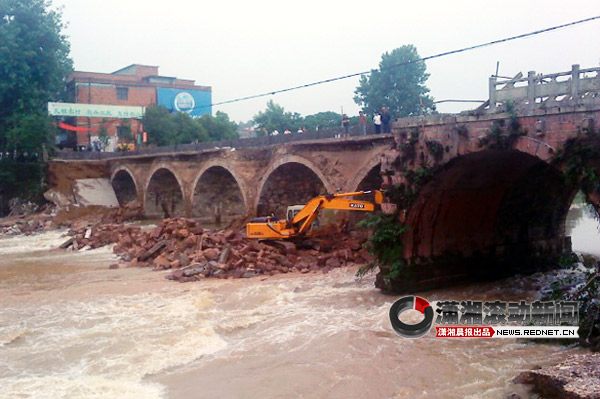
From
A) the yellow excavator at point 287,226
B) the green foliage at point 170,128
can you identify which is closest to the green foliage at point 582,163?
the yellow excavator at point 287,226

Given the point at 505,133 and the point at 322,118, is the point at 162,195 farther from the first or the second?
the point at 505,133

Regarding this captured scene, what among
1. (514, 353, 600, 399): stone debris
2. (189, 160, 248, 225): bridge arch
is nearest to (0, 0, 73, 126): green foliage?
(189, 160, 248, 225): bridge arch

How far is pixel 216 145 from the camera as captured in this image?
1067 inches

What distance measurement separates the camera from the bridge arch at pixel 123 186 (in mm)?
37000

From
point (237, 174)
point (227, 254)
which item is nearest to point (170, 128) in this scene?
point (237, 174)

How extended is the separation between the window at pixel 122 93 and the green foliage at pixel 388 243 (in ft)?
128

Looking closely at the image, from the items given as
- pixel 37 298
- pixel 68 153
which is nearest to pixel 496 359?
pixel 37 298

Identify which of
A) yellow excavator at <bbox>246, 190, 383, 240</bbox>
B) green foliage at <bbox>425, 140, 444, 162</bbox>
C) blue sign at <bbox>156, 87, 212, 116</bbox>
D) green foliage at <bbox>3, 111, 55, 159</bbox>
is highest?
blue sign at <bbox>156, 87, 212, 116</bbox>

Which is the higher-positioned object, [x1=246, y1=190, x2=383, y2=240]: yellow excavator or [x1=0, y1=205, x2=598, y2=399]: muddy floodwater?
[x1=246, y1=190, x2=383, y2=240]: yellow excavator

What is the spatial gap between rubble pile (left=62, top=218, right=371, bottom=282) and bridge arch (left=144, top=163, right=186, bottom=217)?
13.3 meters

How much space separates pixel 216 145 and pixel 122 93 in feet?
78.8

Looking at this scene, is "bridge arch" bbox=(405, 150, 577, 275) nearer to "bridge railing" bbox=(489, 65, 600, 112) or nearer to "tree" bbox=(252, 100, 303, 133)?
"bridge railing" bbox=(489, 65, 600, 112)

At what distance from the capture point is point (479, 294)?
13.1 metres

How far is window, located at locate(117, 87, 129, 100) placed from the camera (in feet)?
156
